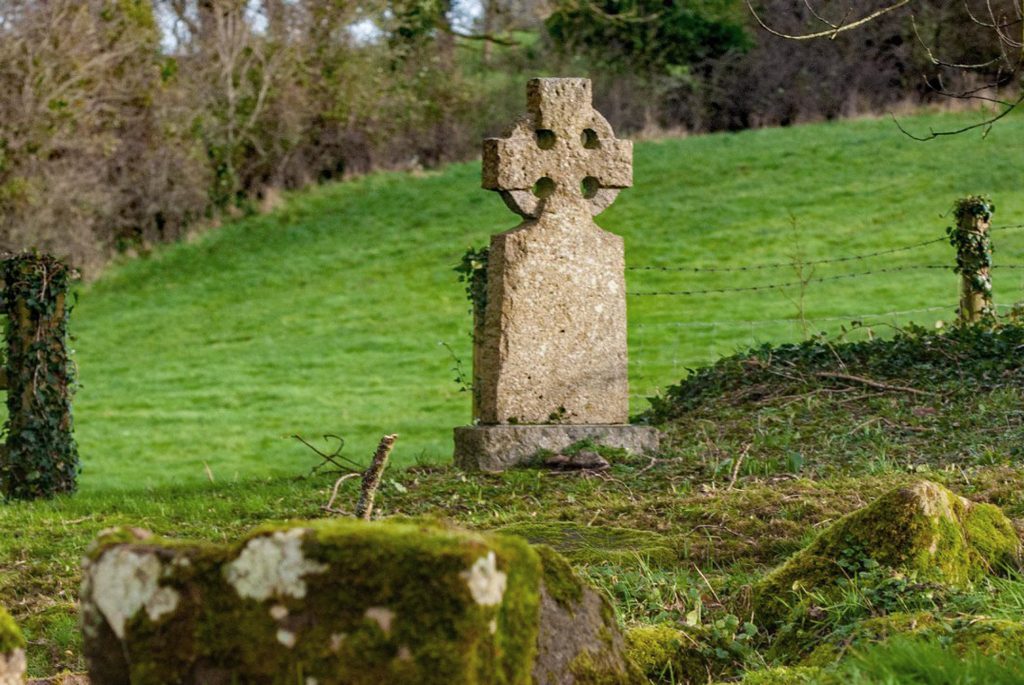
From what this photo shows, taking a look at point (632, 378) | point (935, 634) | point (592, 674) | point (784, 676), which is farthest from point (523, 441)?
point (632, 378)

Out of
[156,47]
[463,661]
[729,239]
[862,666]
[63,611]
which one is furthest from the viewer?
[156,47]

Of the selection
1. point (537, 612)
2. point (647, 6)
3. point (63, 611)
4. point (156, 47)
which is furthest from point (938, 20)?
point (537, 612)

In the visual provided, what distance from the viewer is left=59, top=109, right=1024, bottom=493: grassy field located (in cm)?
1873

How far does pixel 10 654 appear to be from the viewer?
114 inches

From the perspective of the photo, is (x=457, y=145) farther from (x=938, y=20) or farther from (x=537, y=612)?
(x=537, y=612)

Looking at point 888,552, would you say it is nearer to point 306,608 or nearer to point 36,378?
point 306,608

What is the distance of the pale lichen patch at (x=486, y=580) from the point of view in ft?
8.86

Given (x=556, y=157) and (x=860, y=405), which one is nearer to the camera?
(x=556, y=157)

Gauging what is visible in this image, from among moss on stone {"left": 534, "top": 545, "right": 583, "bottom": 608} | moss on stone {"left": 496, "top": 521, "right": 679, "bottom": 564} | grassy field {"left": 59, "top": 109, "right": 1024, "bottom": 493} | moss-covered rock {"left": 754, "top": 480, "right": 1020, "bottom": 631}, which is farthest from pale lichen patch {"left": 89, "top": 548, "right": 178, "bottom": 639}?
grassy field {"left": 59, "top": 109, "right": 1024, "bottom": 493}

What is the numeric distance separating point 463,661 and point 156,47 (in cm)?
2895

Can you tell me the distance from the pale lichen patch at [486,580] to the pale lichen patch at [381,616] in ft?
0.54

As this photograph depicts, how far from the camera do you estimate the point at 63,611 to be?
6668mm

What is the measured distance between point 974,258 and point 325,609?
1278 cm

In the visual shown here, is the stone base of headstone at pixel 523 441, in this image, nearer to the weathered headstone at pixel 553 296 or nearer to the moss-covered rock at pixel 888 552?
the weathered headstone at pixel 553 296
